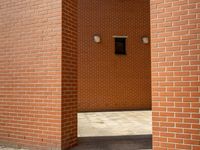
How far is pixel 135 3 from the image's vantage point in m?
13.3

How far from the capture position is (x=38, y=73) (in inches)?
198

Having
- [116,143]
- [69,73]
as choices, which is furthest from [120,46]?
[116,143]

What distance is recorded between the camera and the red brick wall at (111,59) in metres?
12.5

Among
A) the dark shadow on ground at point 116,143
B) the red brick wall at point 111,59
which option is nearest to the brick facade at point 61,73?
the dark shadow on ground at point 116,143

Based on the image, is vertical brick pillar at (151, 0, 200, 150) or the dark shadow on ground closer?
vertical brick pillar at (151, 0, 200, 150)

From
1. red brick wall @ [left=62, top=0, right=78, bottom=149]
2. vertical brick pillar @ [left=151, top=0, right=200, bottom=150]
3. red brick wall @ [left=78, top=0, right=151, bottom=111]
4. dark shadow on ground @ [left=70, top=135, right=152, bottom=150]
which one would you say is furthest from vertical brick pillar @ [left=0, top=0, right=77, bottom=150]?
red brick wall @ [left=78, top=0, right=151, bottom=111]

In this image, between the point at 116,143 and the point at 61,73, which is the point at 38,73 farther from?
the point at 116,143

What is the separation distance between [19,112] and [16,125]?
31 centimetres

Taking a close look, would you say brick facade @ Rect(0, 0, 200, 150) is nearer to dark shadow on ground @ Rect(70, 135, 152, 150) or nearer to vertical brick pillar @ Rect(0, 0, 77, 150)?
vertical brick pillar @ Rect(0, 0, 77, 150)

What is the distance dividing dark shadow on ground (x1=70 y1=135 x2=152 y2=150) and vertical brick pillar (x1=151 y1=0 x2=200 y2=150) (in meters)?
1.37

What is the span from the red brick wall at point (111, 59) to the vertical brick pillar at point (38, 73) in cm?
700

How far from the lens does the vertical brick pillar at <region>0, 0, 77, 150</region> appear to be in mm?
4820

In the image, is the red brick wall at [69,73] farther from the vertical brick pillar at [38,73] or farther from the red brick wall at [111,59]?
the red brick wall at [111,59]

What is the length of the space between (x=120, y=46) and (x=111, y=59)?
3.23 feet
